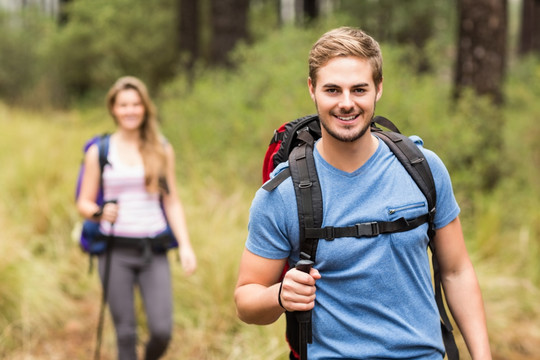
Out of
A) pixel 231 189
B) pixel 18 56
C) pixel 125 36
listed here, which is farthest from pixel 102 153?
pixel 18 56

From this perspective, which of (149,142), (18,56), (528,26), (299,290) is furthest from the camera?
(528,26)

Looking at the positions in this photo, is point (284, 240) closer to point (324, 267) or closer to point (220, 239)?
Result: point (324, 267)

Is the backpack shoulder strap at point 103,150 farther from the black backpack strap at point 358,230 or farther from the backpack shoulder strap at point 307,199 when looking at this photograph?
the black backpack strap at point 358,230

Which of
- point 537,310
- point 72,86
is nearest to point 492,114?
point 537,310

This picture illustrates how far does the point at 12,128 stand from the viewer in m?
11.3

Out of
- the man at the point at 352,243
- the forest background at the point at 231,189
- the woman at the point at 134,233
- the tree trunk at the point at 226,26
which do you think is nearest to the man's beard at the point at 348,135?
the man at the point at 352,243

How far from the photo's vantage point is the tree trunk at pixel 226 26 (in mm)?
A: 13594

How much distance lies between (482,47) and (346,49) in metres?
7.18

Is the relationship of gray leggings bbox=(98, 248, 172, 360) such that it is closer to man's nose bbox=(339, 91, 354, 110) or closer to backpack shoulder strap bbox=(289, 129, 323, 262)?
backpack shoulder strap bbox=(289, 129, 323, 262)

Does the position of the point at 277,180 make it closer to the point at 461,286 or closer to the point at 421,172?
the point at 421,172

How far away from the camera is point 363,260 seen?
2.39 m

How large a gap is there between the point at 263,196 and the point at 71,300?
511 cm

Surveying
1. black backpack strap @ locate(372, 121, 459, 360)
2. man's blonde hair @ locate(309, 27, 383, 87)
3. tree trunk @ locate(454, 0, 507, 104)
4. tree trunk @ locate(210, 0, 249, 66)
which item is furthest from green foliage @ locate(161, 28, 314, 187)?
man's blonde hair @ locate(309, 27, 383, 87)

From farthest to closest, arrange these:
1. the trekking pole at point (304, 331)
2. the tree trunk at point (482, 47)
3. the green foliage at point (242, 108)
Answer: the green foliage at point (242, 108) → the tree trunk at point (482, 47) → the trekking pole at point (304, 331)
